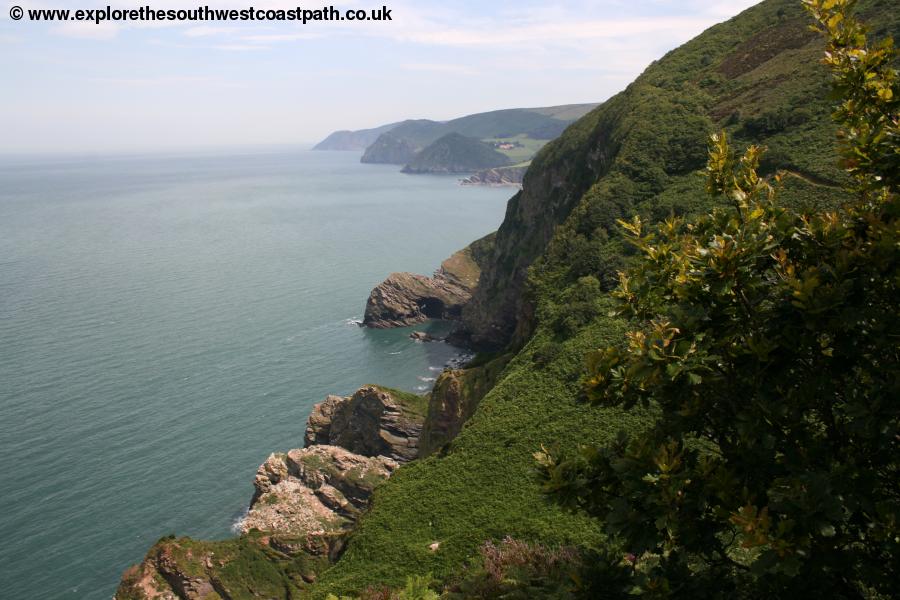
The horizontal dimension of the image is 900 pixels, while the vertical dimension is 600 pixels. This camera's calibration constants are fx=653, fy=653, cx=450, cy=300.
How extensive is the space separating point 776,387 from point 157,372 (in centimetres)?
7741

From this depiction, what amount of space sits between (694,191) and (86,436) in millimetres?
57998

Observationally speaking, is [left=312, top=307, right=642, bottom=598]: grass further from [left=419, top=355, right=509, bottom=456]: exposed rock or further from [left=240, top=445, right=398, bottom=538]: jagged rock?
[left=240, top=445, right=398, bottom=538]: jagged rock

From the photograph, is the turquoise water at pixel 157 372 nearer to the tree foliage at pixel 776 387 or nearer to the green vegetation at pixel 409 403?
the green vegetation at pixel 409 403

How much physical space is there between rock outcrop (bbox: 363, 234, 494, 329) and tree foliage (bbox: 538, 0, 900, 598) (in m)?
89.3

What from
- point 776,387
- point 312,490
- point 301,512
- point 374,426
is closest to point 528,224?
point 374,426

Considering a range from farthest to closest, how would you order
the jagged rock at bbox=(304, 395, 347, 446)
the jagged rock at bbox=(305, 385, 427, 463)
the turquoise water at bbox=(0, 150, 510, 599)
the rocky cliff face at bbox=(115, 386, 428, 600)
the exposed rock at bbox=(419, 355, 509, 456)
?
the jagged rock at bbox=(304, 395, 347, 446) → the jagged rock at bbox=(305, 385, 427, 463) → the turquoise water at bbox=(0, 150, 510, 599) → the exposed rock at bbox=(419, 355, 509, 456) → the rocky cliff face at bbox=(115, 386, 428, 600)

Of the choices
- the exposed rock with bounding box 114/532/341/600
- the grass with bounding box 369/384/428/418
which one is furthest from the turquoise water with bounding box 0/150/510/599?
the grass with bounding box 369/384/428/418

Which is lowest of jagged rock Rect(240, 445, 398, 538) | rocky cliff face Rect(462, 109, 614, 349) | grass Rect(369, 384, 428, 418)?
jagged rock Rect(240, 445, 398, 538)

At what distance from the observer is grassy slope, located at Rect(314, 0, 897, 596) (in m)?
31.1

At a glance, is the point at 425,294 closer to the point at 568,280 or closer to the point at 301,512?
the point at 568,280

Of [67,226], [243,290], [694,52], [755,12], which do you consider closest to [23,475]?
[243,290]

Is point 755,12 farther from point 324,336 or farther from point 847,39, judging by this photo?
point 847,39

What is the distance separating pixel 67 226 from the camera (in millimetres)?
168125

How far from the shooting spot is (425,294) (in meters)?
104
